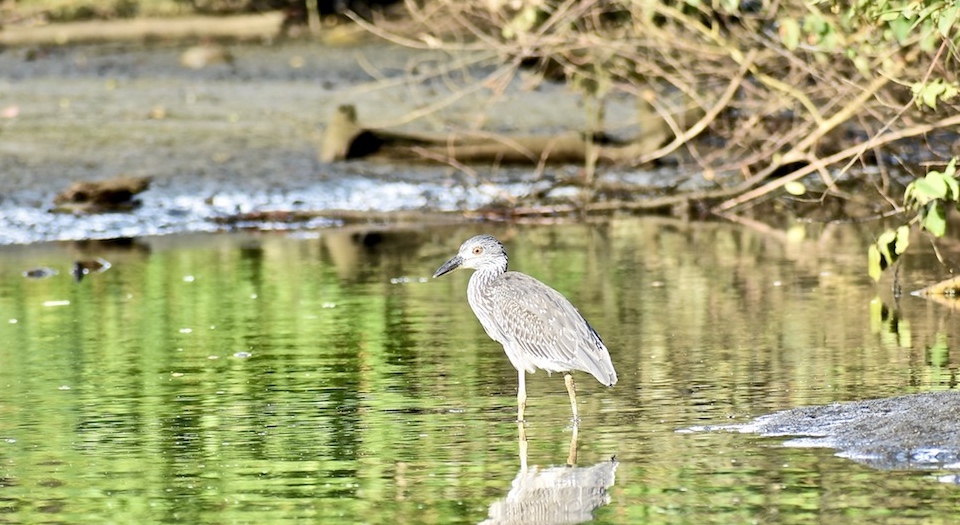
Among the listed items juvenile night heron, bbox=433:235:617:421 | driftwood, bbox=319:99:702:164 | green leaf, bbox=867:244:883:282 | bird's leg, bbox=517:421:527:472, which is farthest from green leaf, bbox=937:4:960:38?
driftwood, bbox=319:99:702:164

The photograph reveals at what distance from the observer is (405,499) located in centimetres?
628

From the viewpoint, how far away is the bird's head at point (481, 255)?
8367 millimetres

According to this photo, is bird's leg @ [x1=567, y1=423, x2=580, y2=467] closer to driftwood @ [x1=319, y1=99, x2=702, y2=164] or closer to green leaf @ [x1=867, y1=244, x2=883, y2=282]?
green leaf @ [x1=867, y1=244, x2=883, y2=282]

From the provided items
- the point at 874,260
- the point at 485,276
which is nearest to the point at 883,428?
the point at 485,276

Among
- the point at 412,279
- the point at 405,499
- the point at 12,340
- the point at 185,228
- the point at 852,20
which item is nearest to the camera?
the point at 405,499

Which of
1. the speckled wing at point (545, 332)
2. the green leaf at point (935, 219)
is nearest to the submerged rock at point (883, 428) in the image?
the speckled wing at point (545, 332)

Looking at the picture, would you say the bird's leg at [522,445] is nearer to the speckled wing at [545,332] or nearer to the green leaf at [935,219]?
the speckled wing at [545,332]

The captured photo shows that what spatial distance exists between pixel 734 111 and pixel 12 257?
743 cm

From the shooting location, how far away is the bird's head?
837 cm

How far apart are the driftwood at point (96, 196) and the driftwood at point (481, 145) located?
2323 mm

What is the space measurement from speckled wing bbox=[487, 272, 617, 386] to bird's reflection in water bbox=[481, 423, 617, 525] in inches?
31.4

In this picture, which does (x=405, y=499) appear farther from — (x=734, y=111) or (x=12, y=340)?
(x=734, y=111)

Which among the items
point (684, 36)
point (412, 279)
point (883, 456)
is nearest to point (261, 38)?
point (684, 36)

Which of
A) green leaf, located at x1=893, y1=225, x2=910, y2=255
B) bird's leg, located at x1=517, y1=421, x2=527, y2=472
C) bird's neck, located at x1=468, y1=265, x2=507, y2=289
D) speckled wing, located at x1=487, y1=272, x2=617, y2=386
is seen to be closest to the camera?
bird's leg, located at x1=517, y1=421, x2=527, y2=472
